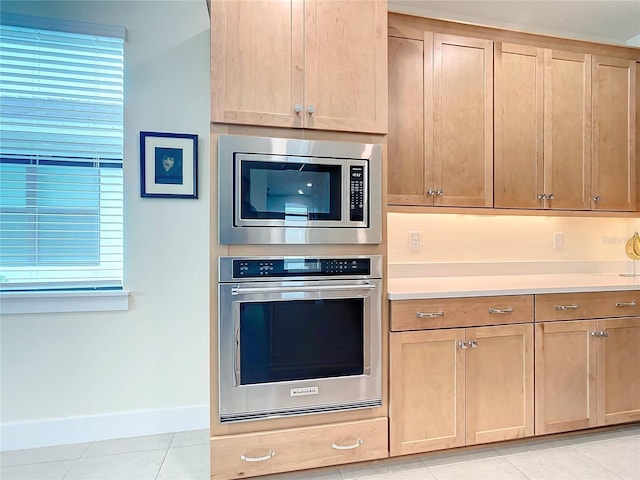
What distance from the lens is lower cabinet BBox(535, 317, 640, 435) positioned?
6.31 ft

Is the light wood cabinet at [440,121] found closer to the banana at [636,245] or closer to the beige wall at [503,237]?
the beige wall at [503,237]

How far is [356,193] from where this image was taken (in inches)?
67.6

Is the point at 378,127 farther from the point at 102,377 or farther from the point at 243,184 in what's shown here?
the point at 102,377

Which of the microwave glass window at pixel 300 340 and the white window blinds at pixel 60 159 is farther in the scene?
the white window blinds at pixel 60 159

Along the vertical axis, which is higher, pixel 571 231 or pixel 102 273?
pixel 571 231

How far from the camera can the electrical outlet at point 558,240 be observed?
2.67 meters

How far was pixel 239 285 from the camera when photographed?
5.23 ft

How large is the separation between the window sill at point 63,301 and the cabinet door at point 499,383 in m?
2.01

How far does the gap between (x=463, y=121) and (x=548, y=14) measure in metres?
1.23

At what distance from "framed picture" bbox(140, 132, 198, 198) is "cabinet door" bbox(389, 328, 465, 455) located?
1.52m

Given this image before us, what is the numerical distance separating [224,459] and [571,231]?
2850 millimetres

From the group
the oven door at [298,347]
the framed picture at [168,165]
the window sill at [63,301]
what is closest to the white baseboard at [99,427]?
the window sill at [63,301]

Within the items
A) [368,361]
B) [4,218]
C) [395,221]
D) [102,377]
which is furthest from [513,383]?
[4,218]

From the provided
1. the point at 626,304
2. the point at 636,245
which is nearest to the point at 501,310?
the point at 626,304
